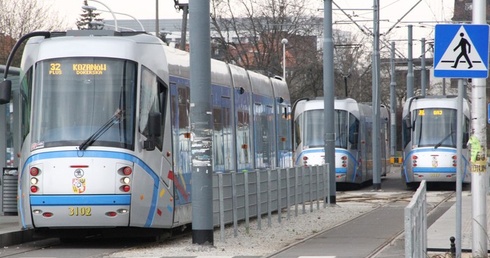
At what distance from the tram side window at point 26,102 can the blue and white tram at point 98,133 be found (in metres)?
0.02

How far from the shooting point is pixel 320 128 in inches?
1596

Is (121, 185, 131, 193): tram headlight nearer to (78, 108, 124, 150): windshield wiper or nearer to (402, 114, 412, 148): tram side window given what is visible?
(78, 108, 124, 150): windshield wiper

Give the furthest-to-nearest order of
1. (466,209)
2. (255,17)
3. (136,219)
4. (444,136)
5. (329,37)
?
(255,17) → (444,136) → (329,37) → (466,209) → (136,219)

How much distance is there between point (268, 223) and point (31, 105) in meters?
6.16

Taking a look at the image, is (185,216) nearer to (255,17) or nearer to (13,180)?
(13,180)

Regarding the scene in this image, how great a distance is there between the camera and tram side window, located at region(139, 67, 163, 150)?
17.6 meters

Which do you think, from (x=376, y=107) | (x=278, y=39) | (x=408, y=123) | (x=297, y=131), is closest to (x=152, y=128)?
(x=408, y=123)

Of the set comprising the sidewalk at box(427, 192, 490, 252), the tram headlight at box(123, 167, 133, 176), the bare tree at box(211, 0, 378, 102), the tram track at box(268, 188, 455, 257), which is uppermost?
the bare tree at box(211, 0, 378, 102)

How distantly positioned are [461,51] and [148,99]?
584 cm

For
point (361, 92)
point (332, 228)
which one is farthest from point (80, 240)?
point (361, 92)

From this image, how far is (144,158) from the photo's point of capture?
57.4 ft

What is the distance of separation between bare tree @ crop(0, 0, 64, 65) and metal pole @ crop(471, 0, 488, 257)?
1578 inches

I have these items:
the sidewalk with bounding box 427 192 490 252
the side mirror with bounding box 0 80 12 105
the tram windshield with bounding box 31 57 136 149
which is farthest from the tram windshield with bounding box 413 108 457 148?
the side mirror with bounding box 0 80 12 105

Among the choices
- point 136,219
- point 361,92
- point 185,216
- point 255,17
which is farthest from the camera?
point 361,92
